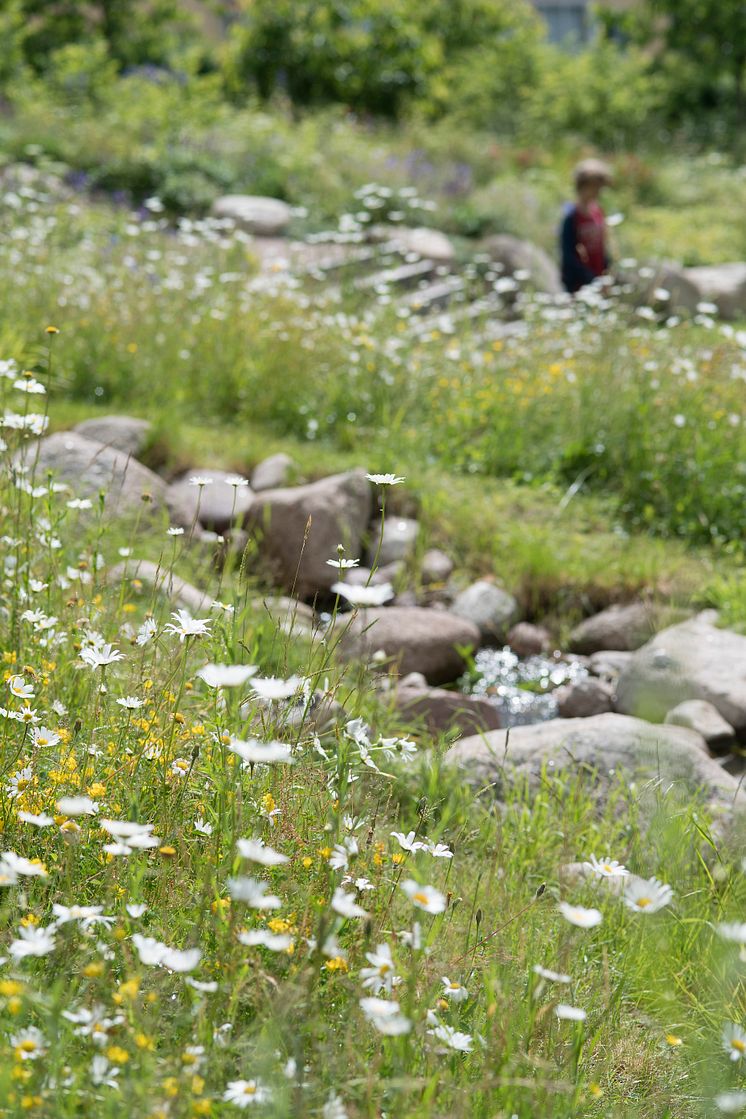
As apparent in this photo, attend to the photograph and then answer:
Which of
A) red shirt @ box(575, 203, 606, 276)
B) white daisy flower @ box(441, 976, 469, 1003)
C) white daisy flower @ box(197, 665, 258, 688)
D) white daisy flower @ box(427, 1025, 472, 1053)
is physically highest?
white daisy flower @ box(197, 665, 258, 688)

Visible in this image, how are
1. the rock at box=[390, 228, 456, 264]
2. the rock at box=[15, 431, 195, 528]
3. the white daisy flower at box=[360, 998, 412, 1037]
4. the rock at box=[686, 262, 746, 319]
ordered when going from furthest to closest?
the rock at box=[686, 262, 746, 319]
the rock at box=[390, 228, 456, 264]
the rock at box=[15, 431, 195, 528]
the white daisy flower at box=[360, 998, 412, 1037]

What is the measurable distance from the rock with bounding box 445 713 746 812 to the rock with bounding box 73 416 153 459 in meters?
2.97

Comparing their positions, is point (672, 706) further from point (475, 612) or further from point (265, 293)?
point (265, 293)

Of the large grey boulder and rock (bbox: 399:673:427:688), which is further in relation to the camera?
rock (bbox: 399:673:427:688)

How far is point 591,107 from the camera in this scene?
21.1m

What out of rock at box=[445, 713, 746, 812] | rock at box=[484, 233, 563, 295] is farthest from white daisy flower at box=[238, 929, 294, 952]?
rock at box=[484, 233, 563, 295]

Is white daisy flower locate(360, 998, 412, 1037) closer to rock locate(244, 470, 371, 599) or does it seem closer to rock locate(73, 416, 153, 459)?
rock locate(244, 470, 371, 599)

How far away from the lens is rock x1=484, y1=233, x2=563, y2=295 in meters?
12.6

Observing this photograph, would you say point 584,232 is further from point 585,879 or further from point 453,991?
point 453,991

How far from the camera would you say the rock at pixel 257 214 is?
41.3 ft

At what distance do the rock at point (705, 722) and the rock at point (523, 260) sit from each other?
8190 millimetres

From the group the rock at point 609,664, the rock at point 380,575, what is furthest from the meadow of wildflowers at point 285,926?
the rock at point 380,575

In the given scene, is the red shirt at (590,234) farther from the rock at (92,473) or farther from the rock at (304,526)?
the rock at (92,473)

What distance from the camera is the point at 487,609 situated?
236 inches
